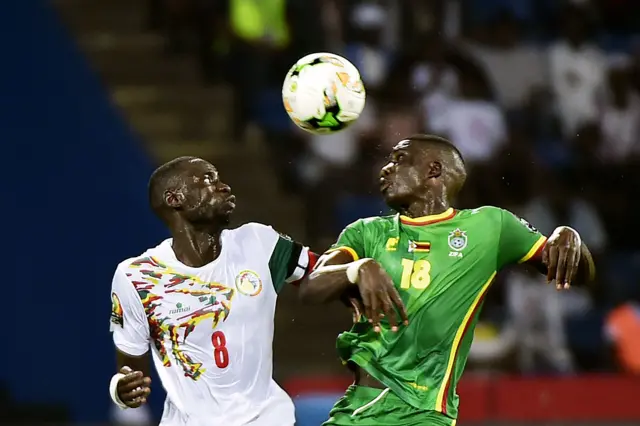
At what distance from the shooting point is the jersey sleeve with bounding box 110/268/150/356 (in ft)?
20.0

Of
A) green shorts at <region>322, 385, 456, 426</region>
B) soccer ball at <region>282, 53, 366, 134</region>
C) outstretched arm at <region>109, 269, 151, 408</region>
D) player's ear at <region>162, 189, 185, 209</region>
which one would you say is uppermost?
soccer ball at <region>282, 53, 366, 134</region>

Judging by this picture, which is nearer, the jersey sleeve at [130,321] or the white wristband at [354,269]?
the white wristband at [354,269]

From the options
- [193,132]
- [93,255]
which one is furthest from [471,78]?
[93,255]

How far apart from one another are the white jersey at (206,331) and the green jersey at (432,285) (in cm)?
41

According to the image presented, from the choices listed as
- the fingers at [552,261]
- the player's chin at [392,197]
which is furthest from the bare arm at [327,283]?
the fingers at [552,261]

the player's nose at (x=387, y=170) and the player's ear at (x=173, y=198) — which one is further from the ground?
the player's nose at (x=387, y=170)

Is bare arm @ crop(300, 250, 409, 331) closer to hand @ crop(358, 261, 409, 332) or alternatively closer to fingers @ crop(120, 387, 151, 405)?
hand @ crop(358, 261, 409, 332)

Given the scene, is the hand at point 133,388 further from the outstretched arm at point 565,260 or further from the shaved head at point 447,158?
the outstretched arm at point 565,260

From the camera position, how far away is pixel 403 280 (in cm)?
585

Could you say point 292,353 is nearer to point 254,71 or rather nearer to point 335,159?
point 335,159

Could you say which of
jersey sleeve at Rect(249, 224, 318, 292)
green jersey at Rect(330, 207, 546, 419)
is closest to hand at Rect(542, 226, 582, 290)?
green jersey at Rect(330, 207, 546, 419)

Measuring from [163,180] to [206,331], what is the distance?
2.46 ft

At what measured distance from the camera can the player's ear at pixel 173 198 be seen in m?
6.22

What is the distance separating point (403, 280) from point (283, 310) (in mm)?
6146
